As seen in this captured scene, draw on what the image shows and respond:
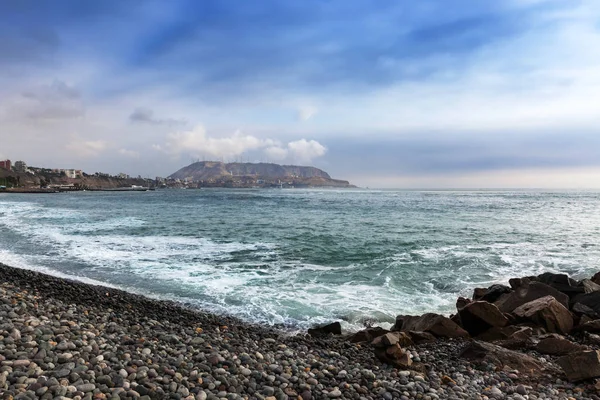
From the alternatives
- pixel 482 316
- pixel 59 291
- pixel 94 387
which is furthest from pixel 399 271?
pixel 94 387

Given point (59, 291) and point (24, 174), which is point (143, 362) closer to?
point (59, 291)

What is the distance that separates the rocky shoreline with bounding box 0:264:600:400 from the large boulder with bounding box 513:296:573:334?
0.03 metres

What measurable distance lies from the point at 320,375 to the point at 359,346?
6.71ft

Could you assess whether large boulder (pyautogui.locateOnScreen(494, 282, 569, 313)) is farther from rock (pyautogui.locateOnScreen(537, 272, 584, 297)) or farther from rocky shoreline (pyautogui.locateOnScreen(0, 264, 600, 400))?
rock (pyautogui.locateOnScreen(537, 272, 584, 297))

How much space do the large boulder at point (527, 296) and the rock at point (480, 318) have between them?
180cm

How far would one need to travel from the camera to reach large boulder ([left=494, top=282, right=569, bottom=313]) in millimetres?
9945

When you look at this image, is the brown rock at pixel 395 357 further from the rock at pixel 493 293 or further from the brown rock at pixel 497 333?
the rock at pixel 493 293

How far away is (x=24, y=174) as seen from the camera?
179m

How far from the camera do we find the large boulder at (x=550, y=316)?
8.45 metres

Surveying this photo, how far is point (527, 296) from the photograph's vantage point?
10094mm

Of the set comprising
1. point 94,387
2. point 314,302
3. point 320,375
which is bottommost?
point 314,302

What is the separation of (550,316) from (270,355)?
6.64 metres

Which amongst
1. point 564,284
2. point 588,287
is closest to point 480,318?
point 564,284

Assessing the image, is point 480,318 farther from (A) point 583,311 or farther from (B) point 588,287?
(B) point 588,287
